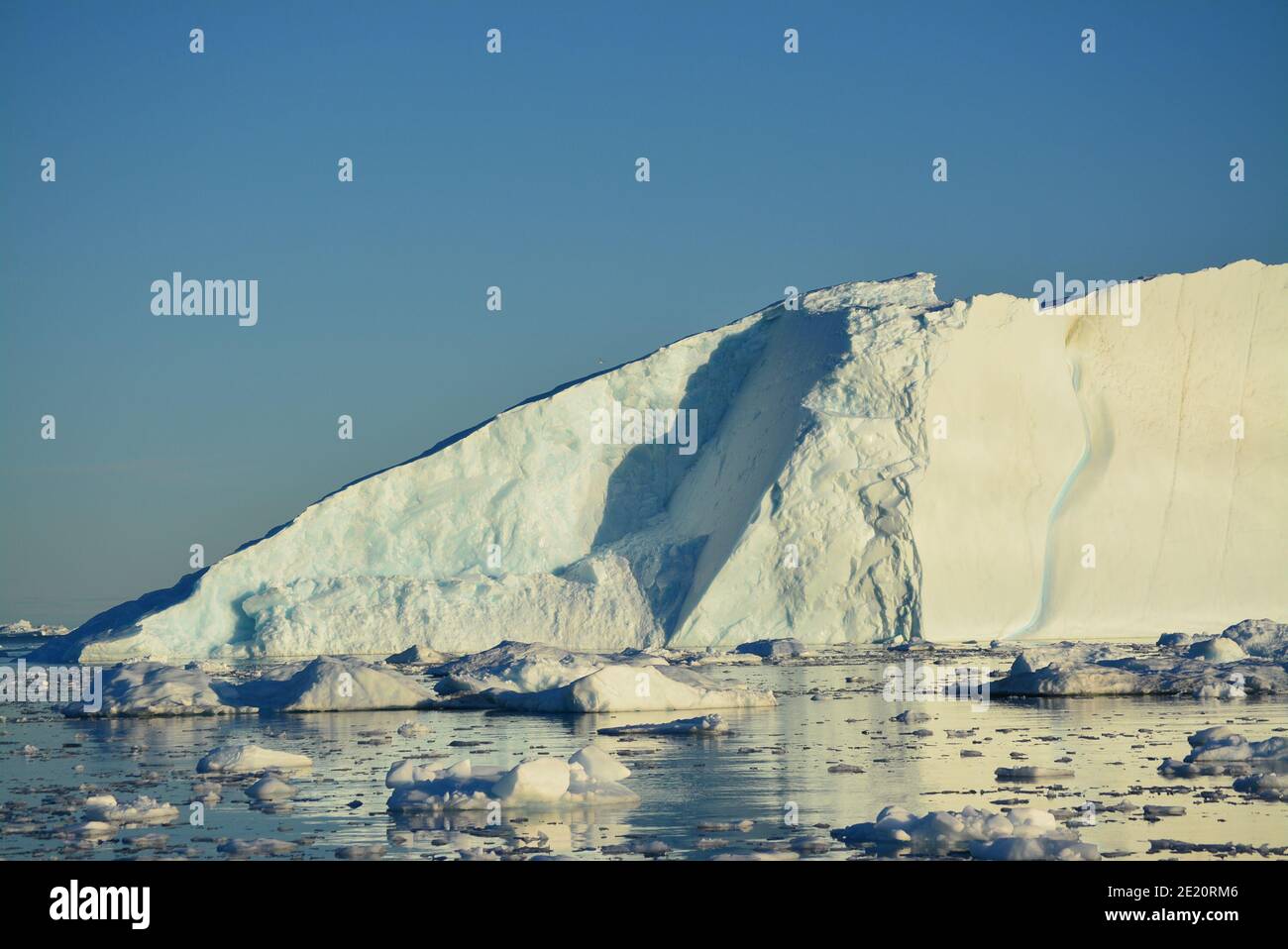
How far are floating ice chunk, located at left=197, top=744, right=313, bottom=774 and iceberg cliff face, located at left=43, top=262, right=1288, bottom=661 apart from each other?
15.2m

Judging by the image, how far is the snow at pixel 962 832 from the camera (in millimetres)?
7172

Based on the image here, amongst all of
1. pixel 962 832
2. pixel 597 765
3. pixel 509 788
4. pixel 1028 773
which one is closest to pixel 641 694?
pixel 597 765

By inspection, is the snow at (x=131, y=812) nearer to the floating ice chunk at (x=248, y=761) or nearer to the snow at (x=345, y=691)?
the floating ice chunk at (x=248, y=761)

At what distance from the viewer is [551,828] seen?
8.34 m

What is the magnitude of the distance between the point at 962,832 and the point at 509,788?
279 centimetres

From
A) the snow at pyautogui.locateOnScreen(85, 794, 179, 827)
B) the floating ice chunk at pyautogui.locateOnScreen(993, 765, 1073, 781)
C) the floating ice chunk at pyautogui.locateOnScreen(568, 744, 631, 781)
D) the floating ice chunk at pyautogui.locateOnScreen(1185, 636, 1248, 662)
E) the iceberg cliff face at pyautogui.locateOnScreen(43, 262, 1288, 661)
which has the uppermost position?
A: the iceberg cliff face at pyautogui.locateOnScreen(43, 262, 1288, 661)

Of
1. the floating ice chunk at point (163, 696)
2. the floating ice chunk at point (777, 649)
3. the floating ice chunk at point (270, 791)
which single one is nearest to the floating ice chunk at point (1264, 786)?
the floating ice chunk at point (270, 791)

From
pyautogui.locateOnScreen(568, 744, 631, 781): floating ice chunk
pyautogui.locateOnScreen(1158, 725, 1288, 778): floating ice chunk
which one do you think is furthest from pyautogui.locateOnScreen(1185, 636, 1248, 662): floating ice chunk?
pyautogui.locateOnScreen(568, 744, 631, 781): floating ice chunk

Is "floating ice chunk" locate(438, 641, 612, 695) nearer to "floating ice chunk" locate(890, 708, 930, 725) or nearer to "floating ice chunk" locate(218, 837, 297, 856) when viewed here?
"floating ice chunk" locate(890, 708, 930, 725)

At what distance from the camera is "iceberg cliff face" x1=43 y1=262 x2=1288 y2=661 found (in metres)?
26.4

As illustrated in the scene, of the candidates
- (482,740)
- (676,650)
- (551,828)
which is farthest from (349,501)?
(551,828)

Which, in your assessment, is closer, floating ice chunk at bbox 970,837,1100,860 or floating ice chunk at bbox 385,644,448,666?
floating ice chunk at bbox 970,837,1100,860
